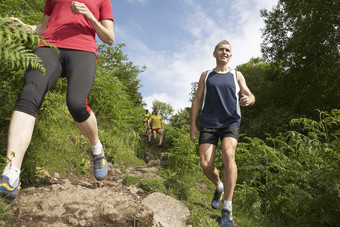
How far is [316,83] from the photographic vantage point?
14609 millimetres

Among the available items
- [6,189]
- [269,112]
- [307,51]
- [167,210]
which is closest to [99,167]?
[6,189]

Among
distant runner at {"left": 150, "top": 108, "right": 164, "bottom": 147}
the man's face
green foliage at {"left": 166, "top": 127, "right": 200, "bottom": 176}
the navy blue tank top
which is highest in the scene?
distant runner at {"left": 150, "top": 108, "right": 164, "bottom": 147}

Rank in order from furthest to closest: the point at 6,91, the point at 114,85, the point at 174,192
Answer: the point at 114,85
the point at 174,192
the point at 6,91

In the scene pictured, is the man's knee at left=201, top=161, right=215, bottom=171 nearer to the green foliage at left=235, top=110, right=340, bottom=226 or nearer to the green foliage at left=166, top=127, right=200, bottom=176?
the green foliage at left=235, top=110, right=340, bottom=226

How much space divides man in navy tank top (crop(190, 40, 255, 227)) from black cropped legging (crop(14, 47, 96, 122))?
1.59m

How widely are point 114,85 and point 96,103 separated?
114 cm

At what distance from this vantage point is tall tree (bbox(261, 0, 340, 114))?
43.5ft

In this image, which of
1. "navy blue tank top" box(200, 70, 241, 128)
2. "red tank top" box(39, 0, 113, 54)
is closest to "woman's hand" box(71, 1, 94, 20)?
"red tank top" box(39, 0, 113, 54)

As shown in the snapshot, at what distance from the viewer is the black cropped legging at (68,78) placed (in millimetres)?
1907

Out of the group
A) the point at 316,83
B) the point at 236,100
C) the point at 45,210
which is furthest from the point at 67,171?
the point at 316,83

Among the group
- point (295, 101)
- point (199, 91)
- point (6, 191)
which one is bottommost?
point (6, 191)

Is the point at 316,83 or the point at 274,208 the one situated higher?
the point at 316,83

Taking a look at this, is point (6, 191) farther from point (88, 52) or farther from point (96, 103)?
Result: point (96, 103)

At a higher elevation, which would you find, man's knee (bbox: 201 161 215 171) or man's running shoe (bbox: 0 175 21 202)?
man's knee (bbox: 201 161 215 171)
